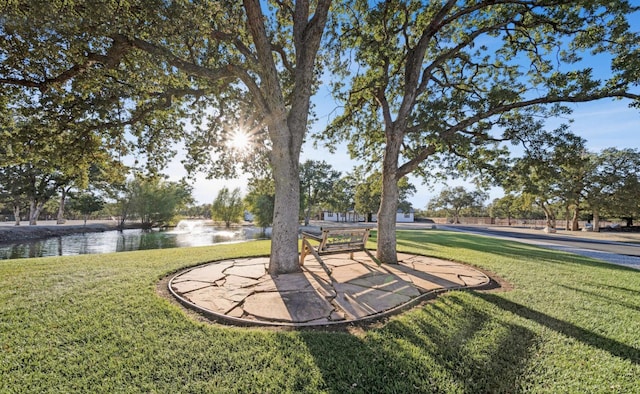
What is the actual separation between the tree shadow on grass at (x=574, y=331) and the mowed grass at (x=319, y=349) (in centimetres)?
2

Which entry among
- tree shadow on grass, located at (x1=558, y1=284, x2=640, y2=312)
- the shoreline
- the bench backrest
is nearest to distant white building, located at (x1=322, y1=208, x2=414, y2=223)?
the shoreline

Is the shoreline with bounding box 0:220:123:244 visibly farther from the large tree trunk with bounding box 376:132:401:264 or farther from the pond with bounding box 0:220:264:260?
the large tree trunk with bounding box 376:132:401:264

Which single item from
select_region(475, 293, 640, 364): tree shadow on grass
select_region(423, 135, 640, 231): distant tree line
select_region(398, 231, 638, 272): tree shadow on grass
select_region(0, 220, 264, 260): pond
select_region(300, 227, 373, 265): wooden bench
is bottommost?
select_region(0, 220, 264, 260): pond

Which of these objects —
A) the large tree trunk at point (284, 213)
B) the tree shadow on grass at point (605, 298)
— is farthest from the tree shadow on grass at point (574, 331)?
the large tree trunk at point (284, 213)

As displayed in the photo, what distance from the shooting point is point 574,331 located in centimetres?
279

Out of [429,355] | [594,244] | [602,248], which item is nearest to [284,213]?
[429,355]

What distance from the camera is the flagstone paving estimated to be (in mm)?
3066

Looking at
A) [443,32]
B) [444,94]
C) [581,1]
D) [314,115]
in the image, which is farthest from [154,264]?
[581,1]

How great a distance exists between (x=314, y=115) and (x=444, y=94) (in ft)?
→ 14.3

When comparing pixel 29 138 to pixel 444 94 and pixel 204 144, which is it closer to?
pixel 204 144

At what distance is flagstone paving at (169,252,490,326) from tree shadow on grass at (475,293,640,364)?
0.90m

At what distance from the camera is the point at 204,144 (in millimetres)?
7441

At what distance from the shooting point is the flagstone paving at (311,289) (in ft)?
10.1

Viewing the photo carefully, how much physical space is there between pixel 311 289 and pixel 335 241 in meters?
1.59
